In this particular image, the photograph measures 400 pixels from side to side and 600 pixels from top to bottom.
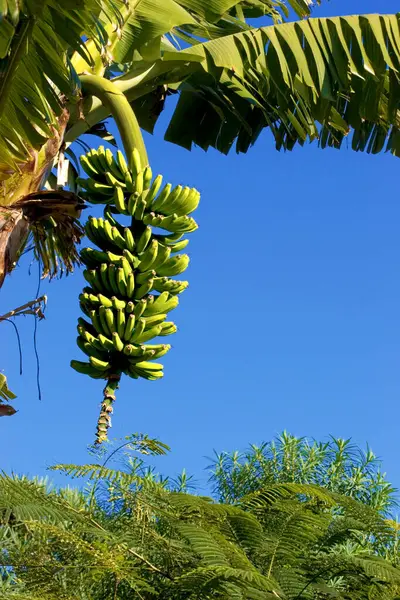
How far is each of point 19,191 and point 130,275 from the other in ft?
2.34

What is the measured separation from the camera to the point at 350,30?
5.19 m

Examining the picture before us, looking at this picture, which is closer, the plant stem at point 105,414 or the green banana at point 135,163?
the plant stem at point 105,414

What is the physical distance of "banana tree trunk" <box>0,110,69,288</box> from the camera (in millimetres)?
3896

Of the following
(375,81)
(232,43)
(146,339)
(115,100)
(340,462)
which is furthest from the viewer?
(340,462)

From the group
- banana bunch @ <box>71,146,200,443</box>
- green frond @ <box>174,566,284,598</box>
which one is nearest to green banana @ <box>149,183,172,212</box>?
banana bunch @ <box>71,146,200,443</box>

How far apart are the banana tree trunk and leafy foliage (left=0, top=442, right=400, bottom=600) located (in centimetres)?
128

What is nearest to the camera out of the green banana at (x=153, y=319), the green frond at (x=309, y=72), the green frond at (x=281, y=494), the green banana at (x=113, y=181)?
the green frond at (x=281, y=494)

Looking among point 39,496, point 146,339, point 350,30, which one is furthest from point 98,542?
point 350,30

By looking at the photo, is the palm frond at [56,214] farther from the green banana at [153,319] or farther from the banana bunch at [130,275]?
the green banana at [153,319]

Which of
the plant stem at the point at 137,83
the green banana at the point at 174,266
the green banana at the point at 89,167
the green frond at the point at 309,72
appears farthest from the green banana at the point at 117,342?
the green frond at the point at 309,72

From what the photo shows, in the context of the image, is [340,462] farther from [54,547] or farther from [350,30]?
[54,547]

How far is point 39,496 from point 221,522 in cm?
69

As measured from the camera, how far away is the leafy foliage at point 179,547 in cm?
274

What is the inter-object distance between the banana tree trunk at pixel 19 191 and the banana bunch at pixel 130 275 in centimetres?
29
